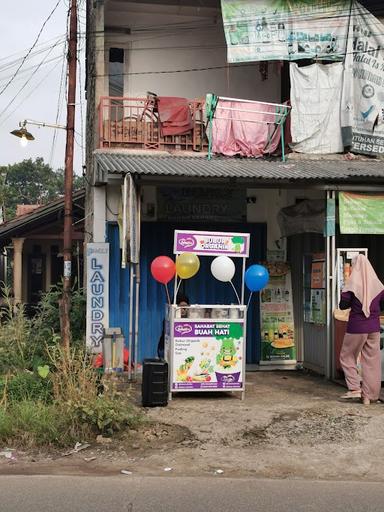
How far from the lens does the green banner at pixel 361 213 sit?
29.3 feet

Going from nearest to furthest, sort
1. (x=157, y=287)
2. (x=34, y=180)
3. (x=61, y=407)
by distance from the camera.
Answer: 1. (x=61, y=407)
2. (x=157, y=287)
3. (x=34, y=180)

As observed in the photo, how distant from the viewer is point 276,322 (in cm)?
1062

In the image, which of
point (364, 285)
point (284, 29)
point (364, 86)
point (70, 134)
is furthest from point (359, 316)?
point (70, 134)

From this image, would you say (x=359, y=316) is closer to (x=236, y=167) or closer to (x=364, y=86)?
(x=236, y=167)

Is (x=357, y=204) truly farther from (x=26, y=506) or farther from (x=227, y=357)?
(x=26, y=506)

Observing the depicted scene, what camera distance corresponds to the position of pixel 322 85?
11.0m

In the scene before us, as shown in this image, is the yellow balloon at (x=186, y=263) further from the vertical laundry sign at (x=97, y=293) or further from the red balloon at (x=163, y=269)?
the vertical laundry sign at (x=97, y=293)

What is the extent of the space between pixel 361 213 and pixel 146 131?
425cm

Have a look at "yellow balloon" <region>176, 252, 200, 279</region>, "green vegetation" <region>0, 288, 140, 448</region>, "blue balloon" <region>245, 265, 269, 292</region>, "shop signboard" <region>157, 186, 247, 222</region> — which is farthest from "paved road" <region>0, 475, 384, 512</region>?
"shop signboard" <region>157, 186, 247, 222</region>

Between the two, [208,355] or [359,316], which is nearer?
[359,316]

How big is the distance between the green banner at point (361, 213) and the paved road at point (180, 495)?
15.8 ft

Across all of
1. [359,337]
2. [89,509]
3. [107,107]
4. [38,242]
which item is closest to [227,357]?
[359,337]

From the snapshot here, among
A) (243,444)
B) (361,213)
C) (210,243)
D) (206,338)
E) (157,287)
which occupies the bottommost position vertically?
(243,444)

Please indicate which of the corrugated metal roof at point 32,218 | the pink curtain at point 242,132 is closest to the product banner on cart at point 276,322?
the pink curtain at point 242,132
